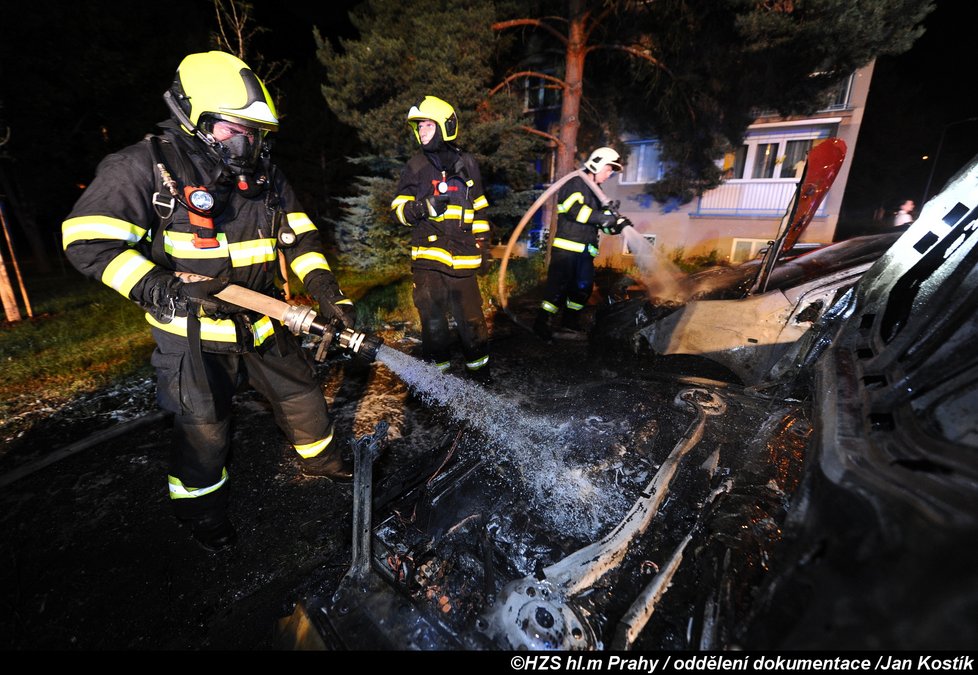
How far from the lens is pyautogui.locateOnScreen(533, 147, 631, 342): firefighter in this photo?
4.71 m

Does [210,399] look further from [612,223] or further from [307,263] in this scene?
[612,223]

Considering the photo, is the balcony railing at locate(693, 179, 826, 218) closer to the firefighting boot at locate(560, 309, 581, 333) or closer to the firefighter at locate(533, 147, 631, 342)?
the firefighter at locate(533, 147, 631, 342)

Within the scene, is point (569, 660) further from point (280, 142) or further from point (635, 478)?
point (280, 142)

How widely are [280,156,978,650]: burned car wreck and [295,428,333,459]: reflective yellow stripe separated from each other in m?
1.02

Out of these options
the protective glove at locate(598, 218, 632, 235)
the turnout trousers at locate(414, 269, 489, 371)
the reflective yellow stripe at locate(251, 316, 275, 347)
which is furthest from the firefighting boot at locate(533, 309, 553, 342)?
the reflective yellow stripe at locate(251, 316, 275, 347)

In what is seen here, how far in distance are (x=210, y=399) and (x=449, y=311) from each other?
226 cm

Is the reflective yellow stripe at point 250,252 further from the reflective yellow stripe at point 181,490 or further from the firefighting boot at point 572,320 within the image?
the firefighting boot at point 572,320

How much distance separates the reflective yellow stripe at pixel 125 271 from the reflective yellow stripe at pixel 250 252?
1.26ft

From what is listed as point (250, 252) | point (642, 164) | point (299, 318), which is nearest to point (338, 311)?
point (299, 318)

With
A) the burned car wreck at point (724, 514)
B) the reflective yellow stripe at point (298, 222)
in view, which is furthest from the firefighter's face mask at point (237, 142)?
the burned car wreck at point (724, 514)

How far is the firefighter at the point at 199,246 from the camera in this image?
1.80 meters

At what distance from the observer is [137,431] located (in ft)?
11.4

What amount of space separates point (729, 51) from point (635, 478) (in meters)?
10.1

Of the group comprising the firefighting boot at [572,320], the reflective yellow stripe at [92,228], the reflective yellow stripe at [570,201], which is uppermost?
the reflective yellow stripe at [570,201]
